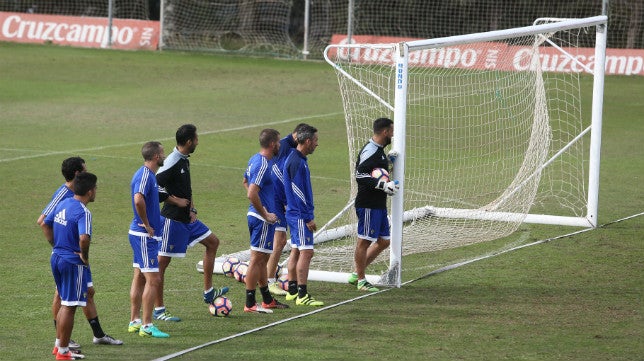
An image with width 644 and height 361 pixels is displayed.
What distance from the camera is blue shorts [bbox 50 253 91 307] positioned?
9.50m

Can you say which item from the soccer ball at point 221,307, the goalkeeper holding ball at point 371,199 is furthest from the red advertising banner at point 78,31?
the soccer ball at point 221,307

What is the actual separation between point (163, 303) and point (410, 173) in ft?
29.5

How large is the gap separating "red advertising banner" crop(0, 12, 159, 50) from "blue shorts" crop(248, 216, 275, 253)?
2634cm

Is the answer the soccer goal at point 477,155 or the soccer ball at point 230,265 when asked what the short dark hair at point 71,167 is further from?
the soccer goal at point 477,155

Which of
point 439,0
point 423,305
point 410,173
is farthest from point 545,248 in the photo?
point 439,0

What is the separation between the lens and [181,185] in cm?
1110

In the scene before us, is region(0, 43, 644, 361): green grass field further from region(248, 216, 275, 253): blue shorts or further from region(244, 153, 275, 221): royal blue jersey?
region(244, 153, 275, 221): royal blue jersey

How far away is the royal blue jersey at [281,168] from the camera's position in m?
12.0

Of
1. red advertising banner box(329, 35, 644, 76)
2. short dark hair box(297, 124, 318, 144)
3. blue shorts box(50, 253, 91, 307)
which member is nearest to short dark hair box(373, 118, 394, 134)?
short dark hair box(297, 124, 318, 144)

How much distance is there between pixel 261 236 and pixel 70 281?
2.42m

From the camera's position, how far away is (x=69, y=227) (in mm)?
9531

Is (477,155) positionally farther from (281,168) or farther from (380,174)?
(281,168)

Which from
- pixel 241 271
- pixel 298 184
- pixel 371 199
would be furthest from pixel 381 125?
pixel 241 271

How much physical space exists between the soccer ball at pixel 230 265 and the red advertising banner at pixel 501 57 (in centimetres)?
302
